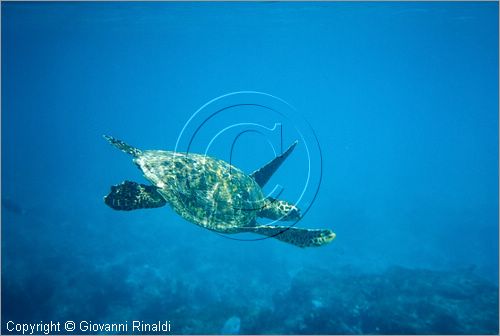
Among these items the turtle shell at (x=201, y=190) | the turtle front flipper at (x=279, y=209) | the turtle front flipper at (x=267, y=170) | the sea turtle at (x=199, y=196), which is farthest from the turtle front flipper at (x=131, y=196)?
the turtle front flipper at (x=267, y=170)

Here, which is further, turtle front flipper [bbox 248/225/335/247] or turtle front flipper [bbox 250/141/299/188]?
turtle front flipper [bbox 250/141/299/188]

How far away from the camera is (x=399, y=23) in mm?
44000

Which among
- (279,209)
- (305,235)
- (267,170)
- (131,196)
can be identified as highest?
(267,170)

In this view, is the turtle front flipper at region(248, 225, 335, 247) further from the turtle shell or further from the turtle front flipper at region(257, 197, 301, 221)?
the turtle front flipper at region(257, 197, 301, 221)

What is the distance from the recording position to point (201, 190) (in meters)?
7.08

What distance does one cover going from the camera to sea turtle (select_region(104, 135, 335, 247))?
6654mm

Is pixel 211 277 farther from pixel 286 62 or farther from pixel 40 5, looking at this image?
pixel 286 62

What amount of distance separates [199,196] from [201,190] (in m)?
0.16

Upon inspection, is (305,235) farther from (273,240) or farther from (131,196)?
(273,240)

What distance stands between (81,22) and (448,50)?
62.0 m

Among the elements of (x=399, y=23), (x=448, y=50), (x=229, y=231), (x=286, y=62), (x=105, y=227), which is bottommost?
(x=229, y=231)

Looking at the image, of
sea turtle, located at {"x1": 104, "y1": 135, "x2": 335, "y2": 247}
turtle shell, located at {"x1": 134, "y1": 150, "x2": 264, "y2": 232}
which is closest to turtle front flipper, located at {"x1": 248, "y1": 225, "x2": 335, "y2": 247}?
sea turtle, located at {"x1": 104, "y1": 135, "x2": 335, "y2": 247}

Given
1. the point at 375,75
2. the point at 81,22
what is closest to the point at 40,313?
the point at 81,22

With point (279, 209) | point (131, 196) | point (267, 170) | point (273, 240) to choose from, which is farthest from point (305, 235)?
point (273, 240)
